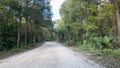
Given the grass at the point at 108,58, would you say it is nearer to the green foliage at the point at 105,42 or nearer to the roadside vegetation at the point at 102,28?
the roadside vegetation at the point at 102,28

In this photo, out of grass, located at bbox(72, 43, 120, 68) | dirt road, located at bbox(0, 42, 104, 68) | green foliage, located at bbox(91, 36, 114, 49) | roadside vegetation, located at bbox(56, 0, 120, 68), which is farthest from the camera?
green foliage, located at bbox(91, 36, 114, 49)

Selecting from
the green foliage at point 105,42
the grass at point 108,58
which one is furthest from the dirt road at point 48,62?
the green foliage at point 105,42

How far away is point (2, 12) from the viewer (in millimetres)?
27359

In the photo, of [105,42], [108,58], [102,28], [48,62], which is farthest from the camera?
[102,28]

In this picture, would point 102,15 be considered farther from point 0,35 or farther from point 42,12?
point 42,12

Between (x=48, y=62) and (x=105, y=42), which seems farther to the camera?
(x=105, y=42)

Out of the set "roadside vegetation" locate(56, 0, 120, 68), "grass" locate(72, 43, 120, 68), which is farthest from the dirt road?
"roadside vegetation" locate(56, 0, 120, 68)

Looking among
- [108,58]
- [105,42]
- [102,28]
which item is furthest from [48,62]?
[102,28]

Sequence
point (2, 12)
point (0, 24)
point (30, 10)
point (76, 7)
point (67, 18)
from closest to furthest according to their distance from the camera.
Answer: point (2, 12) → point (0, 24) → point (30, 10) → point (76, 7) → point (67, 18)

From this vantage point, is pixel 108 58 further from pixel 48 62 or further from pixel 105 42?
pixel 105 42

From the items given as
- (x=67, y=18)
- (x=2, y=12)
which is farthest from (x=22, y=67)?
(x=67, y=18)

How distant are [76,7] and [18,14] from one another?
1498 cm

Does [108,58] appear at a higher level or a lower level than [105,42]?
lower

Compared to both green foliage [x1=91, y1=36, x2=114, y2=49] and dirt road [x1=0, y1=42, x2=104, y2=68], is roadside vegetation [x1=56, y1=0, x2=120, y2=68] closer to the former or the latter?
green foliage [x1=91, y1=36, x2=114, y2=49]
